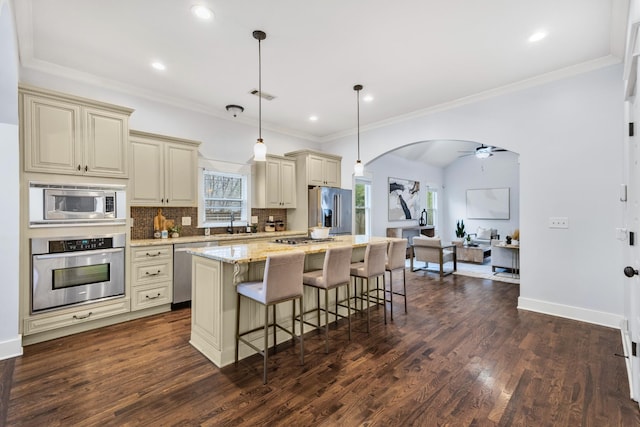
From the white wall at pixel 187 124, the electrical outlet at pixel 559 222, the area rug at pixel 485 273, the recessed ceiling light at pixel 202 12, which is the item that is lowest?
the area rug at pixel 485 273

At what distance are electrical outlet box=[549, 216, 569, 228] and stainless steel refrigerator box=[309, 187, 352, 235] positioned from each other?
325cm

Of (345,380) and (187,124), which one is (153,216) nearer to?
(187,124)

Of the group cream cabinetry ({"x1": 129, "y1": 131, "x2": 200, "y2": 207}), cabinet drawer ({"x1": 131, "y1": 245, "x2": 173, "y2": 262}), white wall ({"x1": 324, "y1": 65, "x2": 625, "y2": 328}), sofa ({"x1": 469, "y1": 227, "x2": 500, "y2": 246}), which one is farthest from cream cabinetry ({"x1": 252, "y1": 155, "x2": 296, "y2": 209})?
sofa ({"x1": 469, "y1": 227, "x2": 500, "y2": 246})

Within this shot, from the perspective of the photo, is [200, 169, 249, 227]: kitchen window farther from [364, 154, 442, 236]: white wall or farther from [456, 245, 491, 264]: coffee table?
[456, 245, 491, 264]: coffee table

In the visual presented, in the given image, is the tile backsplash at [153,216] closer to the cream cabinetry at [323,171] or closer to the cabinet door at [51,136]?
the cabinet door at [51,136]

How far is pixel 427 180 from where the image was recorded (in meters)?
10.1

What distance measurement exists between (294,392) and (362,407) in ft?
1.61

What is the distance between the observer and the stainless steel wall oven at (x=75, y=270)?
2.91 meters

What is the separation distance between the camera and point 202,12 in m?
2.53

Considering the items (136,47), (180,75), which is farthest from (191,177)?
(136,47)

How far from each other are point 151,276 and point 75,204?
1.14m

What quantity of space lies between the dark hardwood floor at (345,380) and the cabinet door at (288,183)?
2.90m

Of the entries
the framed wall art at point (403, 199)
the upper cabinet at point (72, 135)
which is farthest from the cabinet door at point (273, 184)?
the framed wall art at point (403, 199)

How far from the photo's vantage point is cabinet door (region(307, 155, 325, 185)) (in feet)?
18.6
